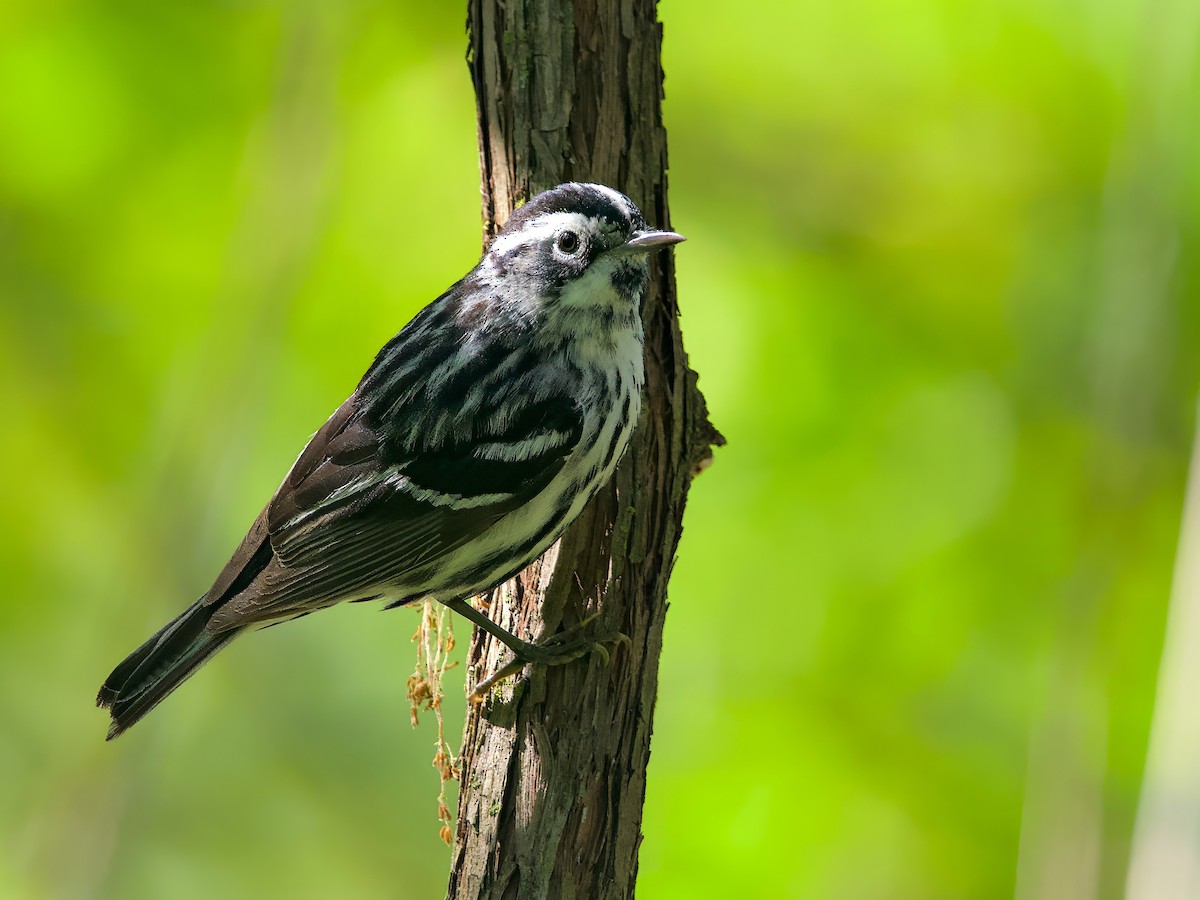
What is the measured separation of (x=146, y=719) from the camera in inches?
129

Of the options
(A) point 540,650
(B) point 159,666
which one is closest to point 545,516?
(A) point 540,650

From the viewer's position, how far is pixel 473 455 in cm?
330

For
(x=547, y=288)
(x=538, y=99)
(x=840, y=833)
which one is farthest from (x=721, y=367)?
(x=840, y=833)

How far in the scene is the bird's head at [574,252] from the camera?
3.14m

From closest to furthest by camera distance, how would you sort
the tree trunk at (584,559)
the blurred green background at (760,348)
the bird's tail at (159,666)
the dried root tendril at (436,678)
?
the tree trunk at (584,559)
the bird's tail at (159,666)
the dried root tendril at (436,678)
the blurred green background at (760,348)

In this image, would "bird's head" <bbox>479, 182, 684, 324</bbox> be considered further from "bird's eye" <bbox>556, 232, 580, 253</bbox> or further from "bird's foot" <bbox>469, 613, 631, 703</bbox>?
"bird's foot" <bbox>469, 613, 631, 703</bbox>

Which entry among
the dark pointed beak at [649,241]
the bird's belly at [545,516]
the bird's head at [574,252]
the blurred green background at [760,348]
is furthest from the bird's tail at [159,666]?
the dark pointed beak at [649,241]

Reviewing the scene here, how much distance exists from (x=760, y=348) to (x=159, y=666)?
2091 millimetres

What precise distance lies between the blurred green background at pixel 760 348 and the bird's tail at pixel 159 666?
0.93 feet

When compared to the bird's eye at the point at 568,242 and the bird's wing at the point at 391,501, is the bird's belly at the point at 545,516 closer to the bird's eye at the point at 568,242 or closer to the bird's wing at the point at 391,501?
the bird's wing at the point at 391,501

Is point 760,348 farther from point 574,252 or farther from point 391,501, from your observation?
point 391,501

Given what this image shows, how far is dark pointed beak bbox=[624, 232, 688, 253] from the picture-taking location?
10.2 feet

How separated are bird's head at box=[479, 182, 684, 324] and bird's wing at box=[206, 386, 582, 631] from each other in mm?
293

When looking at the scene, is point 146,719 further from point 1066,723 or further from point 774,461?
point 1066,723
